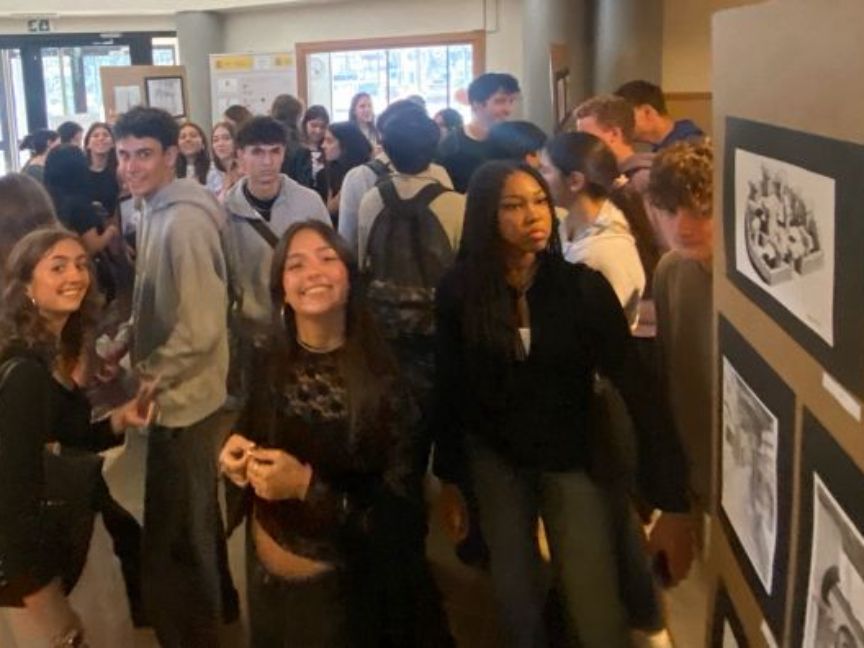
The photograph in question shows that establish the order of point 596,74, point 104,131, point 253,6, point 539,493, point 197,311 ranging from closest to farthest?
point 539,493
point 197,311
point 104,131
point 596,74
point 253,6

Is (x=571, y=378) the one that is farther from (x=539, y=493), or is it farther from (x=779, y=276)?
(x=779, y=276)

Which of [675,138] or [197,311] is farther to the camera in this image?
[675,138]

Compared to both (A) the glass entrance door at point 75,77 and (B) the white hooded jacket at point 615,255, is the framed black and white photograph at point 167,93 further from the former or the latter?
(B) the white hooded jacket at point 615,255

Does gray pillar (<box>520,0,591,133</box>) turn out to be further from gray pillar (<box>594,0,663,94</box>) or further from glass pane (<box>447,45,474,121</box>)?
glass pane (<box>447,45,474,121</box>)

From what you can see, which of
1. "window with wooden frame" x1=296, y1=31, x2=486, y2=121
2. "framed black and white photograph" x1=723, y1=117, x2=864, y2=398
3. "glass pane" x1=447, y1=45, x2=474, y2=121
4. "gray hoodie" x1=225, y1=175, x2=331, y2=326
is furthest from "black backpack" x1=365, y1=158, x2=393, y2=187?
"glass pane" x1=447, y1=45, x2=474, y2=121

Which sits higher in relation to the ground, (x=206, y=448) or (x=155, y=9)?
(x=155, y=9)

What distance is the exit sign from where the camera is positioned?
10.5 meters

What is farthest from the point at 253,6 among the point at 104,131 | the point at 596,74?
the point at 104,131

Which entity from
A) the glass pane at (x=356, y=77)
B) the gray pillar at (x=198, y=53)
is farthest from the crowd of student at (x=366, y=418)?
the gray pillar at (x=198, y=53)

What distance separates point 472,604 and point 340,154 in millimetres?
2545

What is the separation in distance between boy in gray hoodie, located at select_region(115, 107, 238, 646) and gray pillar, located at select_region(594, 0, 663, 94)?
529 centimetres

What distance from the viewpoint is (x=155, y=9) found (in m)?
10.2

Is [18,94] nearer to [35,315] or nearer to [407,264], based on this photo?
[407,264]

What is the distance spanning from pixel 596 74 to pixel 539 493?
5916mm
